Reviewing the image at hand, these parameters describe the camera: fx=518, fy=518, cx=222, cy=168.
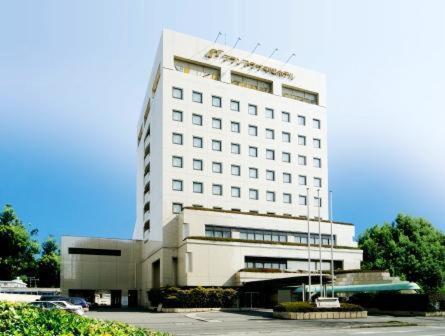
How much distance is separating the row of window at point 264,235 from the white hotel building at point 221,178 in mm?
121

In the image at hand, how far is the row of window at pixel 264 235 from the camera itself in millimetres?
60656

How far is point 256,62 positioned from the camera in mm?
74438

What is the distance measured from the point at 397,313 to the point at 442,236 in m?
33.8

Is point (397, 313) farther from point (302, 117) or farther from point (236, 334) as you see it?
point (302, 117)

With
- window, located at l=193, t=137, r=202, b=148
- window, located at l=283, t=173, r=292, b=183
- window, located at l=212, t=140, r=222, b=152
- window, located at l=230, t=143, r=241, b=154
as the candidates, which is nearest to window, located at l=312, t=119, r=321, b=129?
window, located at l=283, t=173, r=292, b=183

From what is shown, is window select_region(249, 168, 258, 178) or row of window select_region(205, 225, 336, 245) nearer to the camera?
row of window select_region(205, 225, 336, 245)

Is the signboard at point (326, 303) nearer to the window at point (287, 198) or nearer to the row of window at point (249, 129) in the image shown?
the window at point (287, 198)

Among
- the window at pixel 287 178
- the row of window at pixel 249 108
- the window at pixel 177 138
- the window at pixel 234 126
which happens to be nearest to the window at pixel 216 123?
the window at pixel 234 126

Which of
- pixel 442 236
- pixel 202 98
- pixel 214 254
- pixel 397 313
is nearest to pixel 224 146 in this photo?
pixel 202 98

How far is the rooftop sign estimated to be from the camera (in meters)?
70.6

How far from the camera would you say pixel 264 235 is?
6344 cm

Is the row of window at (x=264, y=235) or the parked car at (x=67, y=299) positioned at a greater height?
the row of window at (x=264, y=235)

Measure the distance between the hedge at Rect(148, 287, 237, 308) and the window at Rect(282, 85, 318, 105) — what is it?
33.7m

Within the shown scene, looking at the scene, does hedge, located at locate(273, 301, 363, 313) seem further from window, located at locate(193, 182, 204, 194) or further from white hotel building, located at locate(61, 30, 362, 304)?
window, located at locate(193, 182, 204, 194)
